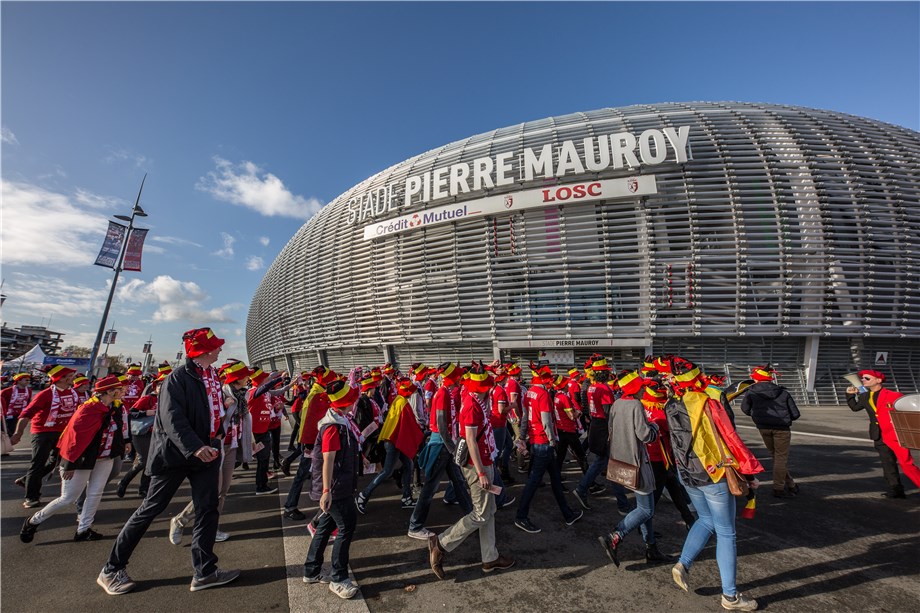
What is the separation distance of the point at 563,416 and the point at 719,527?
3354 mm

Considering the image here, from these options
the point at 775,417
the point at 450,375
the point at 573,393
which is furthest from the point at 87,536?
the point at 775,417

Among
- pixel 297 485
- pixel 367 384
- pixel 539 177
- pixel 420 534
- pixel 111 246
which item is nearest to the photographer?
pixel 420 534

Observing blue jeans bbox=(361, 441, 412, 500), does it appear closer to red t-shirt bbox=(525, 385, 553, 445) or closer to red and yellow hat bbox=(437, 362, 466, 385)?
red and yellow hat bbox=(437, 362, 466, 385)

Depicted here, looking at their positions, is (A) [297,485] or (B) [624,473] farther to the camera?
(A) [297,485]

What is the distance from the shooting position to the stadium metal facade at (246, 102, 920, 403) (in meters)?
18.8

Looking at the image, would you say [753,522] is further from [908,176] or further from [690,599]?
[908,176]

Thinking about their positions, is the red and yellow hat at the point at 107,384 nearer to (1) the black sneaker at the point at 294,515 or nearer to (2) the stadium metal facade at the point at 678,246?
(1) the black sneaker at the point at 294,515

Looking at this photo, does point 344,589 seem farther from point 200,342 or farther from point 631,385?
point 631,385

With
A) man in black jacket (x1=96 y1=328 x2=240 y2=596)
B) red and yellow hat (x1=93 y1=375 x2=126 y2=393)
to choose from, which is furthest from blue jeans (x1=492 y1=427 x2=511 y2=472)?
red and yellow hat (x1=93 y1=375 x2=126 y2=393)

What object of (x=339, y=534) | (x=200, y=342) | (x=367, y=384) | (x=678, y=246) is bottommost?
(x=339, y=534)

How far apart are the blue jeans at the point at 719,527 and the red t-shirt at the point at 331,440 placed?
3.57 metres

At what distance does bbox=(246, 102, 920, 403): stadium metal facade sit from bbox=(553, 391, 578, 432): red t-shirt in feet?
46.9

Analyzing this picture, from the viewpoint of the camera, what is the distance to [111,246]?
56.3 feet

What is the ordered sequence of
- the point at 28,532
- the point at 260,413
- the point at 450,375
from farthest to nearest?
the point at 260,413
the point at 450,375
the point at 28,532
